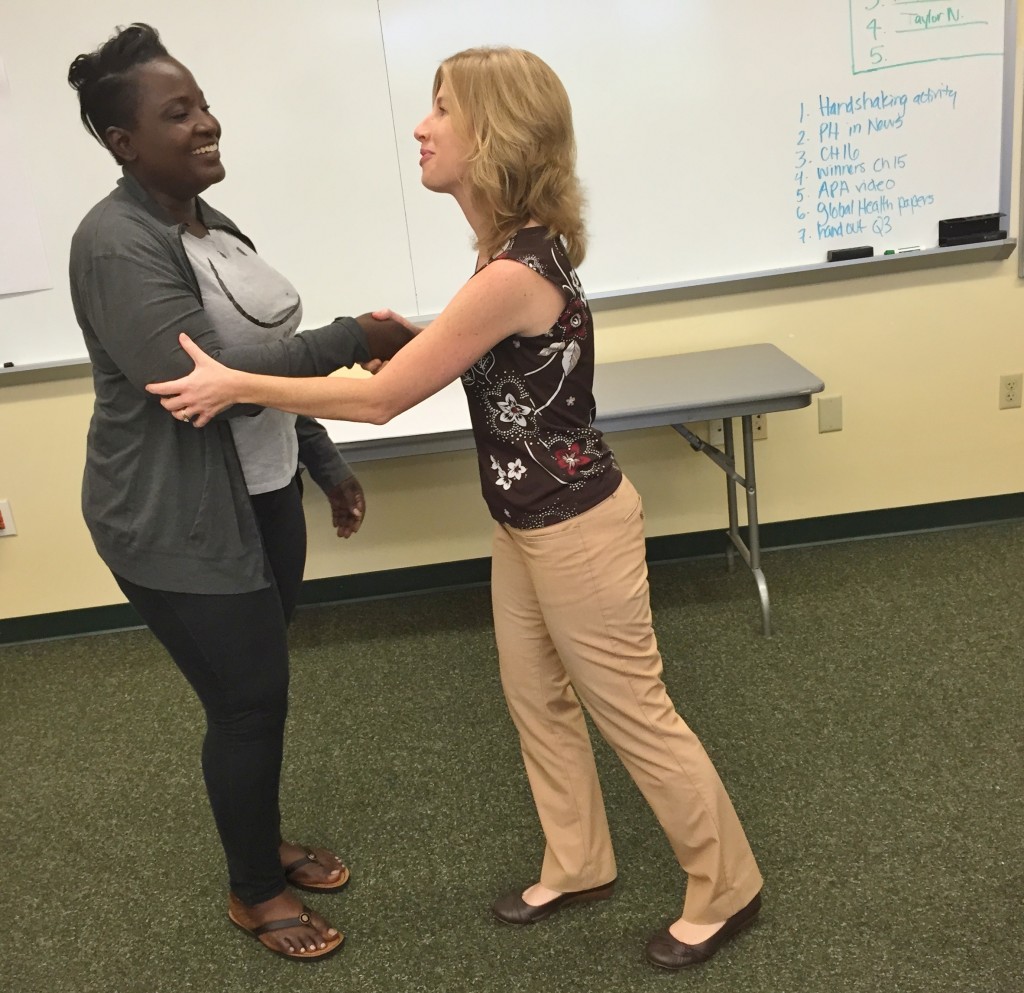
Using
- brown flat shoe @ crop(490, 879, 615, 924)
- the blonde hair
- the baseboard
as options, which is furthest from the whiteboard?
brown flat shoe @ crop(490, 879, 615, 924)

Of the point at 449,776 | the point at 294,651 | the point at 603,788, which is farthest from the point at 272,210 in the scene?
the point at 603,788

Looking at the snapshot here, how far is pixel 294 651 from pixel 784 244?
6.30 feet

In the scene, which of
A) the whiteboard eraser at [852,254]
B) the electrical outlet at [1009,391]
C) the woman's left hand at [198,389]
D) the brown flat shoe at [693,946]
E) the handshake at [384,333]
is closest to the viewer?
the woman's left hand at [198,389]

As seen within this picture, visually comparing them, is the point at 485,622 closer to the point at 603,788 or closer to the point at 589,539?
the point at 603,788

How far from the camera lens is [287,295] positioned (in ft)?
4.95

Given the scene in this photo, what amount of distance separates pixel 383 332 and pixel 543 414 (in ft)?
0.99

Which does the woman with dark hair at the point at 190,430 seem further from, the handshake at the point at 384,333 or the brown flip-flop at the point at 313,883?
the brown flip-flop at the point at 313,883

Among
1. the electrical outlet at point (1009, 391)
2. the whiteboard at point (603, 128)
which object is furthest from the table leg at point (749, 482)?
the electrical outlet at point (1009, 391)

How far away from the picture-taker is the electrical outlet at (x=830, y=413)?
3080mm

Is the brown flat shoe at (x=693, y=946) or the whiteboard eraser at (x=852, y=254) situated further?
the whiteboard eraser at (x=852, y=254)

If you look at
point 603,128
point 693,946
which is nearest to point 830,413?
point 603,128

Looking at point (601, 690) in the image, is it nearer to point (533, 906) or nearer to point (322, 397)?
point (533, 906)

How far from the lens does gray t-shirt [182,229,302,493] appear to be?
1399 mm

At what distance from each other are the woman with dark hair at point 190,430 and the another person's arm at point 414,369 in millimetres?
45
